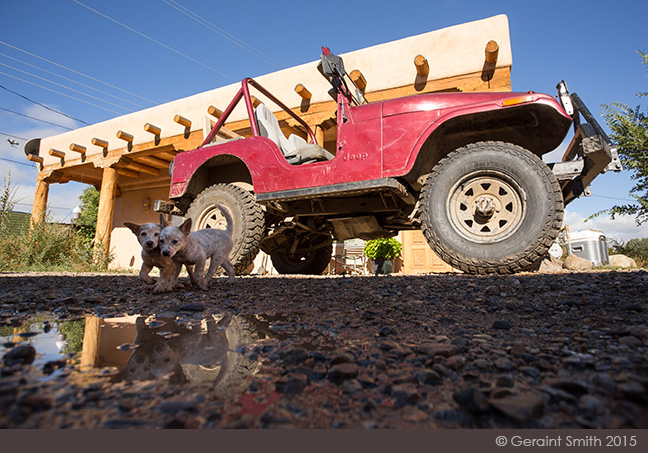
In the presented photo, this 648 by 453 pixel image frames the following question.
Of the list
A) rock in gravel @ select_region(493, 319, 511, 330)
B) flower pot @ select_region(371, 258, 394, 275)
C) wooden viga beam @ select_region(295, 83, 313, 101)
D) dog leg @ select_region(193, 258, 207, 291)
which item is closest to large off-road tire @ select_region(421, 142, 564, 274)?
rock in gravel @ select_region(493, 319, 511, 330)

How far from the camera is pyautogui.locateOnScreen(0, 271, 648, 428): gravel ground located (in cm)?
59

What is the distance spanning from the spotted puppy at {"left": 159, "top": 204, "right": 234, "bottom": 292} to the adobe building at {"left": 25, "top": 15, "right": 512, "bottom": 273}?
2593 mm

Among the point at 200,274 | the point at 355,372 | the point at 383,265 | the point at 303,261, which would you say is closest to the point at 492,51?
the point at 383,265

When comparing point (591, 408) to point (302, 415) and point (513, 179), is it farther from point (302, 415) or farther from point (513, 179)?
point (513, 179)

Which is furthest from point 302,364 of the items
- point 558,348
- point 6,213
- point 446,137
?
point 6,213

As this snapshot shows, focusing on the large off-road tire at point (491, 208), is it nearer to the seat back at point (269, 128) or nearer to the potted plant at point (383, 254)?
the seat back at point (269, 128)

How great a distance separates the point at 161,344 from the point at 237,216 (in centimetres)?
287

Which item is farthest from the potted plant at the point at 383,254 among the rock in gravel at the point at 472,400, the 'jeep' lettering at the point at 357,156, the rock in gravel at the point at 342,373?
the rock in gravel at the point at 472,400

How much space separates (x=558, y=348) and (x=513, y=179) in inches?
88.1

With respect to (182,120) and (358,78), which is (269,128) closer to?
(358,78)

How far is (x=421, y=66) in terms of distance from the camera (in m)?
6.29

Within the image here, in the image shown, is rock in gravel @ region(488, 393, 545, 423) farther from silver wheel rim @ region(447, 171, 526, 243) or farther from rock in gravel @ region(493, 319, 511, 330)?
silver wheel rim @ region(447, 171, 526, 243)

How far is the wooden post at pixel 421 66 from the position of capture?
6.13m

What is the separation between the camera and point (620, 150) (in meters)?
7.46
